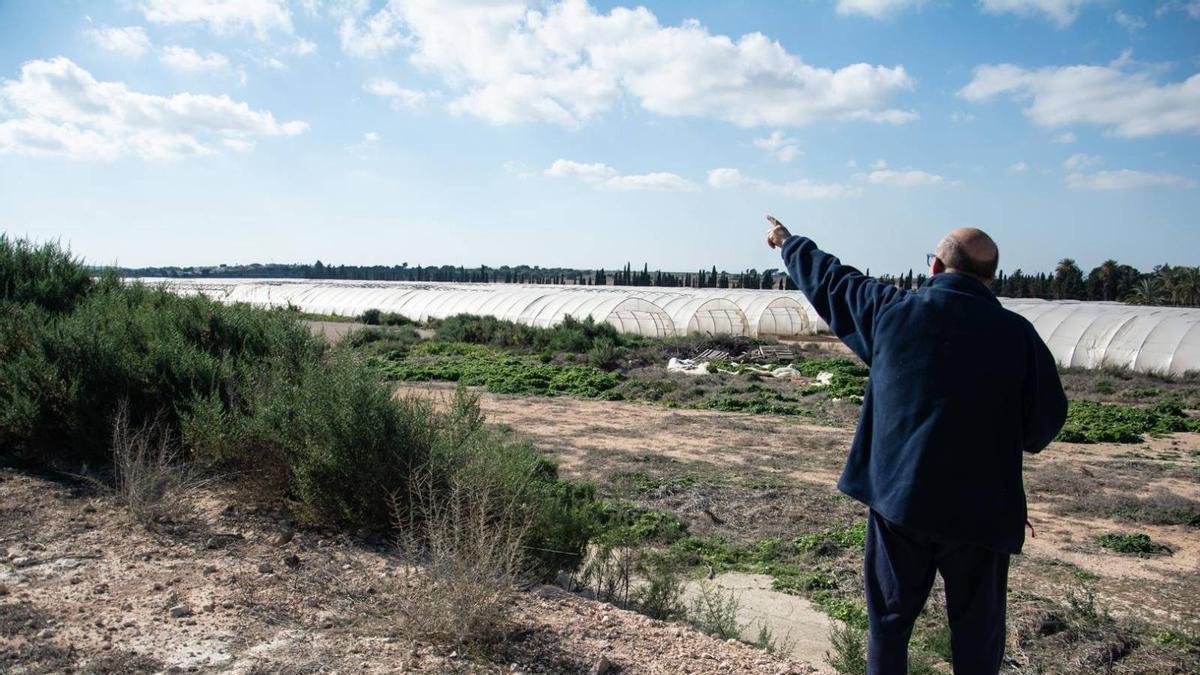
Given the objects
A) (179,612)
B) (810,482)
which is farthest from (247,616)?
(810,482)

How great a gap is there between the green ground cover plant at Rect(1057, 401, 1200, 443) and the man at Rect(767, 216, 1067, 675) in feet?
42.6

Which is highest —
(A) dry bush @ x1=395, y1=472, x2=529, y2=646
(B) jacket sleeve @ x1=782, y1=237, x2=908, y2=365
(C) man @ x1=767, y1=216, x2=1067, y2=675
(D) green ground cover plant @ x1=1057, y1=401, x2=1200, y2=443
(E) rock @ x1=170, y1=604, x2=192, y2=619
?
(B) jacket sleeve @ x1=782, y1=237, x2=908, y2=365

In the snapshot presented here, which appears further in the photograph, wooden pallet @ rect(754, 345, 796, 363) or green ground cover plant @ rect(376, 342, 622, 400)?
wooden pallet @ rect(754, 345, 796, 363)

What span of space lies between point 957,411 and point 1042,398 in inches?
13.5

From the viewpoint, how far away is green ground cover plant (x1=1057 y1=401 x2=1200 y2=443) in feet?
49.7

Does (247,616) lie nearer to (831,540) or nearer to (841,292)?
(841,292)

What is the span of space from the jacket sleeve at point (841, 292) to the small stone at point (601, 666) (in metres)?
1.77

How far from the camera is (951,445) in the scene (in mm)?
2859

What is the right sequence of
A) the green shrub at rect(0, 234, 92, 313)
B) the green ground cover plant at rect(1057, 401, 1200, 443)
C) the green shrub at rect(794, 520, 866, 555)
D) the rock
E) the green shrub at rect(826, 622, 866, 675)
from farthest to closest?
1. the green ground cover plant at rect(1057, 401, 1200, 443)
2. the green shrub at rect(0, 234, 92, 313)
3. the green shrub at rect(794, 520, 866, 555)
4. the green shrub at rect(826, 622, 866, 675)
5. the rock

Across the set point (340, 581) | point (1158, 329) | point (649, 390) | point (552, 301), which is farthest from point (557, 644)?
point (552, 301)

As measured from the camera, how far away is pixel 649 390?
20.6 metres

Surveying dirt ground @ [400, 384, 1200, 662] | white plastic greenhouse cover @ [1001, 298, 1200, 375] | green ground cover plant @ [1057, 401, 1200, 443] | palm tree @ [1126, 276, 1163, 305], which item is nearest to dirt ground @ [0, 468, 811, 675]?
dirt ground @ [400, 384, 1200, 662]

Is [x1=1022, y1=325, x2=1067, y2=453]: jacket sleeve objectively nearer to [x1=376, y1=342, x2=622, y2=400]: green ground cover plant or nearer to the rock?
the rock

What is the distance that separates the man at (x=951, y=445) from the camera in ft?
9.39
